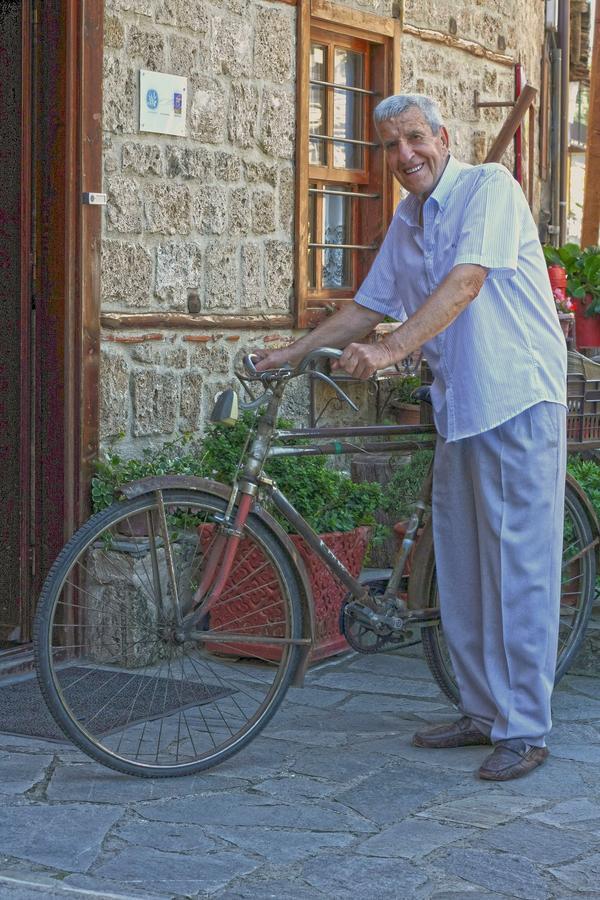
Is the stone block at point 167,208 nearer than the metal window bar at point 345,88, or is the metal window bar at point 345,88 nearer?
the stone block at point 167,208

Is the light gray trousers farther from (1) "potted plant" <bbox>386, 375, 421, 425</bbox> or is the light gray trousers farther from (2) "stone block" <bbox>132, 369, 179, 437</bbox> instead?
(1) "potted plant" <bbox>386, 375, 421, 425</bbox>

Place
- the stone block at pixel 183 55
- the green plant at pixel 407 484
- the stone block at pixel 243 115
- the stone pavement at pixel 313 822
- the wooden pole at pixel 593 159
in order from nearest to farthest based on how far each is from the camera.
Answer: the stone pavement at pixel 313 822 → the green plant at pixel 407 484 → the stone block at pixel 183 55 → the stone block at pixel 243 115 → the wooden pole at pixel 593 159

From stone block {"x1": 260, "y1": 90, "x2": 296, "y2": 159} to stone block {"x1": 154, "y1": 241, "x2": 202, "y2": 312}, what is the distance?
79cm

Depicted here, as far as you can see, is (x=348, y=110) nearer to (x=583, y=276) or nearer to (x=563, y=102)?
(x=583, y=276)

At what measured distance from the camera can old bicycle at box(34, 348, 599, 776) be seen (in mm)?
4336

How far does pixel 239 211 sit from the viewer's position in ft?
22.5

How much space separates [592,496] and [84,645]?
6.90ft

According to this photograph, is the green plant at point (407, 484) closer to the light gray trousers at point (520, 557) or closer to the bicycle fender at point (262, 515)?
the light gray trousers at point (520, 557)

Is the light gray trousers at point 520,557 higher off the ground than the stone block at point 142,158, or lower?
lower

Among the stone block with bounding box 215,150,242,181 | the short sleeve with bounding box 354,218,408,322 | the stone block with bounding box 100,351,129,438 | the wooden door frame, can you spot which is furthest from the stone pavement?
the stone block with bounding box 215,150,242,181

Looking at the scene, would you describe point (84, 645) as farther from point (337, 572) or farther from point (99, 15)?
point (99, 15)

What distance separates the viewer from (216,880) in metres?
3.54

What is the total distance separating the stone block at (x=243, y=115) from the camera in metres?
6.80

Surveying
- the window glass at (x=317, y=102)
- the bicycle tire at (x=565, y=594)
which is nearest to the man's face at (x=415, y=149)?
the bicycle tire at (x=565, y=594)
